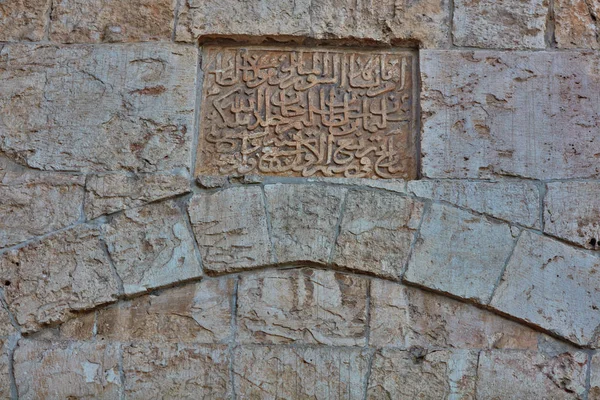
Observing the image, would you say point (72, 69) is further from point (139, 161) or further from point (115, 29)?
point (139, 161)

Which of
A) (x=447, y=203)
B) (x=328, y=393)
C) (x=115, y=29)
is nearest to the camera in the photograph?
(x=328, y=393)

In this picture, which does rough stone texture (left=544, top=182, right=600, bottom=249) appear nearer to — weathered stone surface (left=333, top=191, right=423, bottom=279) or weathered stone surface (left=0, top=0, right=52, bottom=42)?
weathered stone surface (left=333, top=191, right=423, bottom=279)

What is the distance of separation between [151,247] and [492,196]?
1.55m

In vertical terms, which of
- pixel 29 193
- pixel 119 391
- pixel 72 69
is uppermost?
pixel 72 69

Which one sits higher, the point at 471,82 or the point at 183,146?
the point at 471,82

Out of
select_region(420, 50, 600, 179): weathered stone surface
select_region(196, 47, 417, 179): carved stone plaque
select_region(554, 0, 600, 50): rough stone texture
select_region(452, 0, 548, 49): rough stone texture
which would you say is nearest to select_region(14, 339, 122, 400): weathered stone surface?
select_region(196, 47, 417, 179): carved stone plaque

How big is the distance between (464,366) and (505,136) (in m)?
1.08

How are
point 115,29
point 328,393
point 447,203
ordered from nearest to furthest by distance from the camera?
point 328,393 < point 447,203 < point 115,29

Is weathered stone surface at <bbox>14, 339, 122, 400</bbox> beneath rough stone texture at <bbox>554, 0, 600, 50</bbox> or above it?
beneath

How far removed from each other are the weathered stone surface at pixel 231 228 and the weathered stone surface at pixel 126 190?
0.40 feet

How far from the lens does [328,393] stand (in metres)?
3.50

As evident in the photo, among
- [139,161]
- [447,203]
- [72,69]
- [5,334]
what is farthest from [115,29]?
[447,203]

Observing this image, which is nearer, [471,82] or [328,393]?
[328,393]

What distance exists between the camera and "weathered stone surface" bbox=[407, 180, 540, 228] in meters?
3.74
